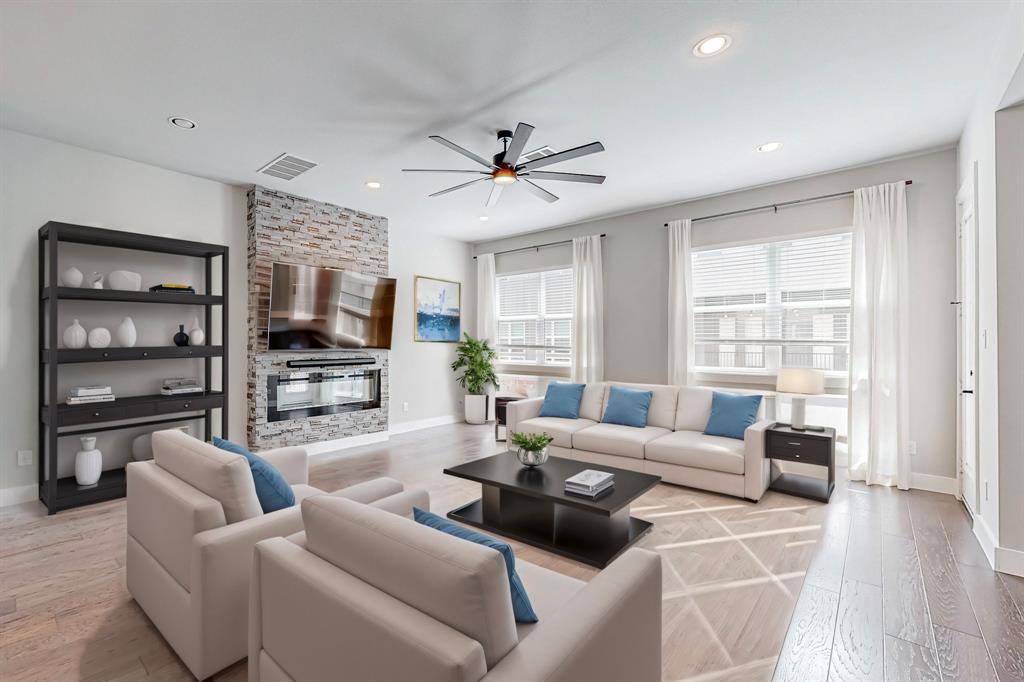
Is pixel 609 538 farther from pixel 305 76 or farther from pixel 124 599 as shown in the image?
pixel 305 76

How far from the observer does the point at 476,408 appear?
730 centimetres

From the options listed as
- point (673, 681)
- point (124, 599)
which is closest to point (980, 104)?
point (673, 681)

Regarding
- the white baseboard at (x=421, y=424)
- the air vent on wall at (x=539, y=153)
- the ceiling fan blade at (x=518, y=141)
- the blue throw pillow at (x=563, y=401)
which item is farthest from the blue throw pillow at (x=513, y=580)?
the white baseboard at (x=421, y=424)

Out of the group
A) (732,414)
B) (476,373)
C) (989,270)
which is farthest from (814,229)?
(476,373)

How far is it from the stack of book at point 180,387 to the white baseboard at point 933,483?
6.46m

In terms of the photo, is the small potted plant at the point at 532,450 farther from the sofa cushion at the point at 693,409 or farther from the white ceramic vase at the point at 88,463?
the white ceramic vase at the point at 88,463

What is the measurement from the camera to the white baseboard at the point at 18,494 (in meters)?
3.77

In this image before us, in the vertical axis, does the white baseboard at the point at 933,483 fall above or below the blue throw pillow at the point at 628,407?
below

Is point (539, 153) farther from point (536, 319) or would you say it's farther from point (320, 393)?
point (320, 393)

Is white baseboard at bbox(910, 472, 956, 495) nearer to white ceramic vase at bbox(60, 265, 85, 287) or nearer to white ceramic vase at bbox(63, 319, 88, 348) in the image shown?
white ceramic vase at bbox(63, 319, 88, 348)

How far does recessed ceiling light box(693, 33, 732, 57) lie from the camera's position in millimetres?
2559

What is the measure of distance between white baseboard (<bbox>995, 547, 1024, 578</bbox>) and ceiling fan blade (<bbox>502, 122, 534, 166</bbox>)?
3.59 m

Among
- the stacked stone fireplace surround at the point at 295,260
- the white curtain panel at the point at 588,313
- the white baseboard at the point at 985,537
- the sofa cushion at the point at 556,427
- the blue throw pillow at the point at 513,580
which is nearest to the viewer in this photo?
the blue throw pillow at the point at 513,580

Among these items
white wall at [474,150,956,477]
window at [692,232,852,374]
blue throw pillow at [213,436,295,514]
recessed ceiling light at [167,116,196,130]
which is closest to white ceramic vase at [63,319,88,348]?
recessed ceiling light at [167,116,196,130]
